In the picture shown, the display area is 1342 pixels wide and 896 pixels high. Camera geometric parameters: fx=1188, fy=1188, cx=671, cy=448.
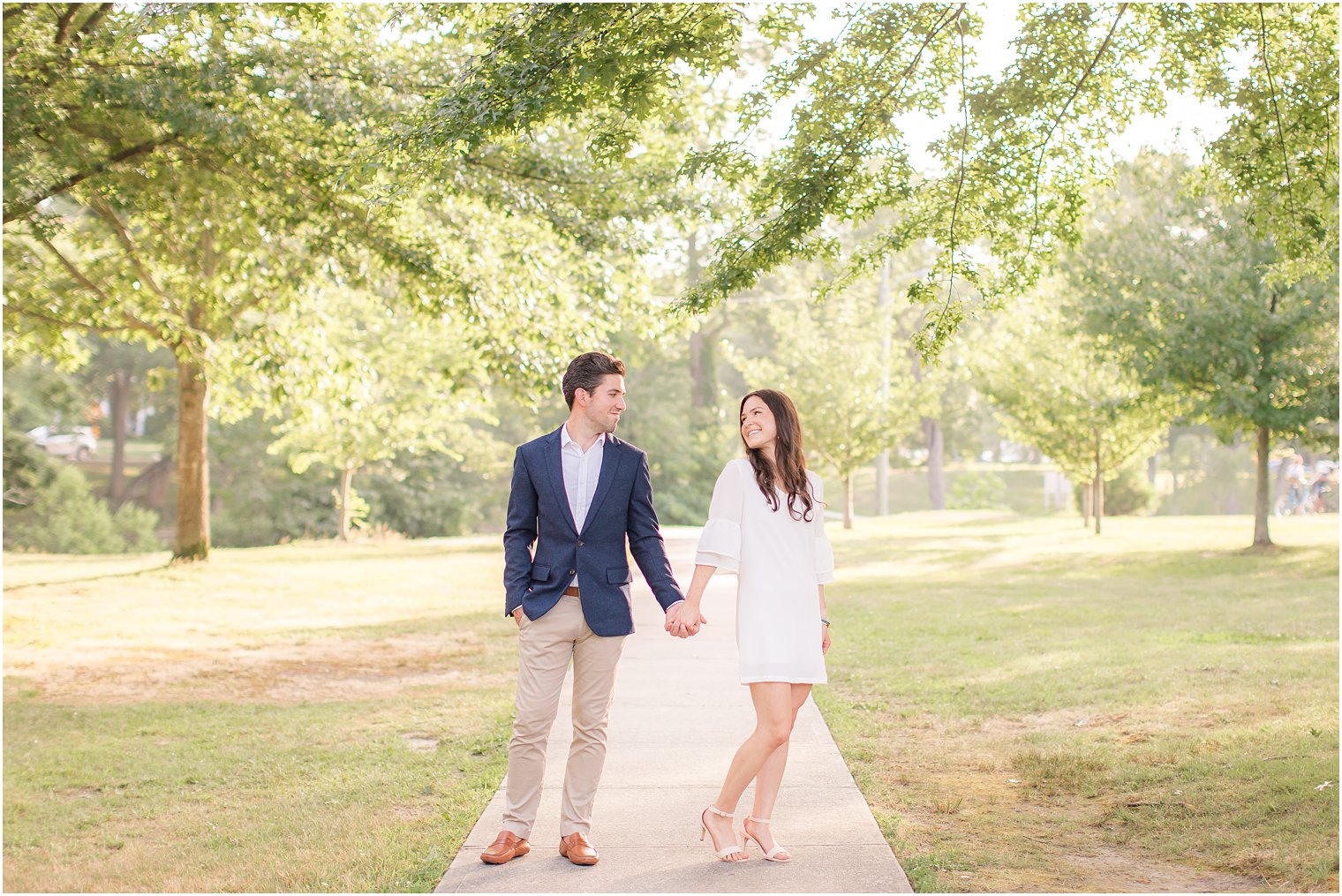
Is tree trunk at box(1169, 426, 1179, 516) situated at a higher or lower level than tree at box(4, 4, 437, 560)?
lower

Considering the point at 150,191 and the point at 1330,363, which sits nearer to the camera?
the point at 150,191

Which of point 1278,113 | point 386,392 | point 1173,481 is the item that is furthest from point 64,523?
point 1173,481

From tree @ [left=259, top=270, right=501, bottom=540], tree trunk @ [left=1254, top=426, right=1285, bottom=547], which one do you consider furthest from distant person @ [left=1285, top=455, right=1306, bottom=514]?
tree @ [left=259, top=270, right=501, bottom=540]

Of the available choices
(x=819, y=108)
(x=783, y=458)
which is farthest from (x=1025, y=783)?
(x=819, y=108)

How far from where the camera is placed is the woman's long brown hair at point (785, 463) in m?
5.09

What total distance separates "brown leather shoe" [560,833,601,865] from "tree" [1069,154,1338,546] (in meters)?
16.1

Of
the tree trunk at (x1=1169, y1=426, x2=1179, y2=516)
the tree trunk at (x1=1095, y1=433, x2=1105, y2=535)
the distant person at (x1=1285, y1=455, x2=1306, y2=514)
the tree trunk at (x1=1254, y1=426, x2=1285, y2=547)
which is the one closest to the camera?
the tree trunk at (x1=1254, y1=426, x2=1285, y2=547)

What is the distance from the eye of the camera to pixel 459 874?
16.5 ft

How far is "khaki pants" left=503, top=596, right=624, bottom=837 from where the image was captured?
203 inches

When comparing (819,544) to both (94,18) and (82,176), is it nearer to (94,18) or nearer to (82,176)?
(82,176)

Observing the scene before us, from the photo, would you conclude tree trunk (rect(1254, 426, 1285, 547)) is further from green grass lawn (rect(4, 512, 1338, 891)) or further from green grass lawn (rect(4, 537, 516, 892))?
green grass lawn (rect(4, 537, 516, 892))

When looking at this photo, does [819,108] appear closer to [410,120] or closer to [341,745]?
[410,120]

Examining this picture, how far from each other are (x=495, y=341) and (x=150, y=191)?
369cm

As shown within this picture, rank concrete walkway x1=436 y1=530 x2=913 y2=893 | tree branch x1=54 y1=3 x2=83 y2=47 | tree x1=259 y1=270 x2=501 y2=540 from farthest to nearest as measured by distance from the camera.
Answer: tree x1=259 y1=270 x2=501 y2=540 → tree branch x1=54 y1=3 x2=83 y2=47 → concrete walkway x1=436 y1=530 x2=913 y2=893
